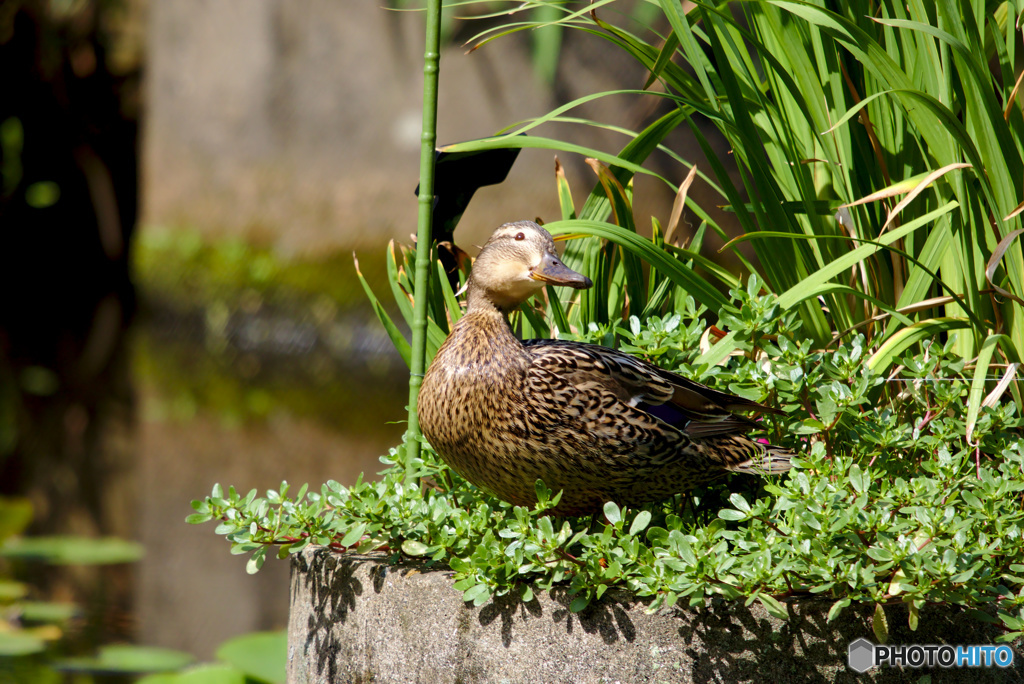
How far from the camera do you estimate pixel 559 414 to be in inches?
56.8

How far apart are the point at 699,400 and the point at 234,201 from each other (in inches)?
204

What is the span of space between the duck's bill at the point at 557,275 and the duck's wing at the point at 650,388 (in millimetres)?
137

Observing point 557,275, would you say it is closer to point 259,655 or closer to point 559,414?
point 559,414

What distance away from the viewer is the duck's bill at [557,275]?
1429 millimetres

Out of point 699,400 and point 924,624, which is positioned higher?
point 699,400

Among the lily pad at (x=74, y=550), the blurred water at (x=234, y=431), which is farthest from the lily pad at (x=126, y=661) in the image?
the lily pad at (x=74, y=550)

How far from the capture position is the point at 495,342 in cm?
152

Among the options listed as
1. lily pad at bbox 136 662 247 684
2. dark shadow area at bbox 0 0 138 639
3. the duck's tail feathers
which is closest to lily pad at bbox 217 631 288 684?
lily pad at bbox 136 662 247 684

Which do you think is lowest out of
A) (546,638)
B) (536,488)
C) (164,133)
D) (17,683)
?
(17,683)

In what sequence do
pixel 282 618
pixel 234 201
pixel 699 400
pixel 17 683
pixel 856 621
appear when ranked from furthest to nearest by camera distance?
pixel 234 201 < pixel 282 618 < pixel 17 683 < pixel 699 400 < pixel 856 621

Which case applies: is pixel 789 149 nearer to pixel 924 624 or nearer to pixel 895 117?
pixel 895 117

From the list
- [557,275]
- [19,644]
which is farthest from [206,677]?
[557,275]

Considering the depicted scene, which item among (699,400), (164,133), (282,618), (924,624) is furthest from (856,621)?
(164,133)

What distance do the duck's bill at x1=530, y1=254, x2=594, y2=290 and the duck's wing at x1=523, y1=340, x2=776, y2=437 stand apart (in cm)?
14
